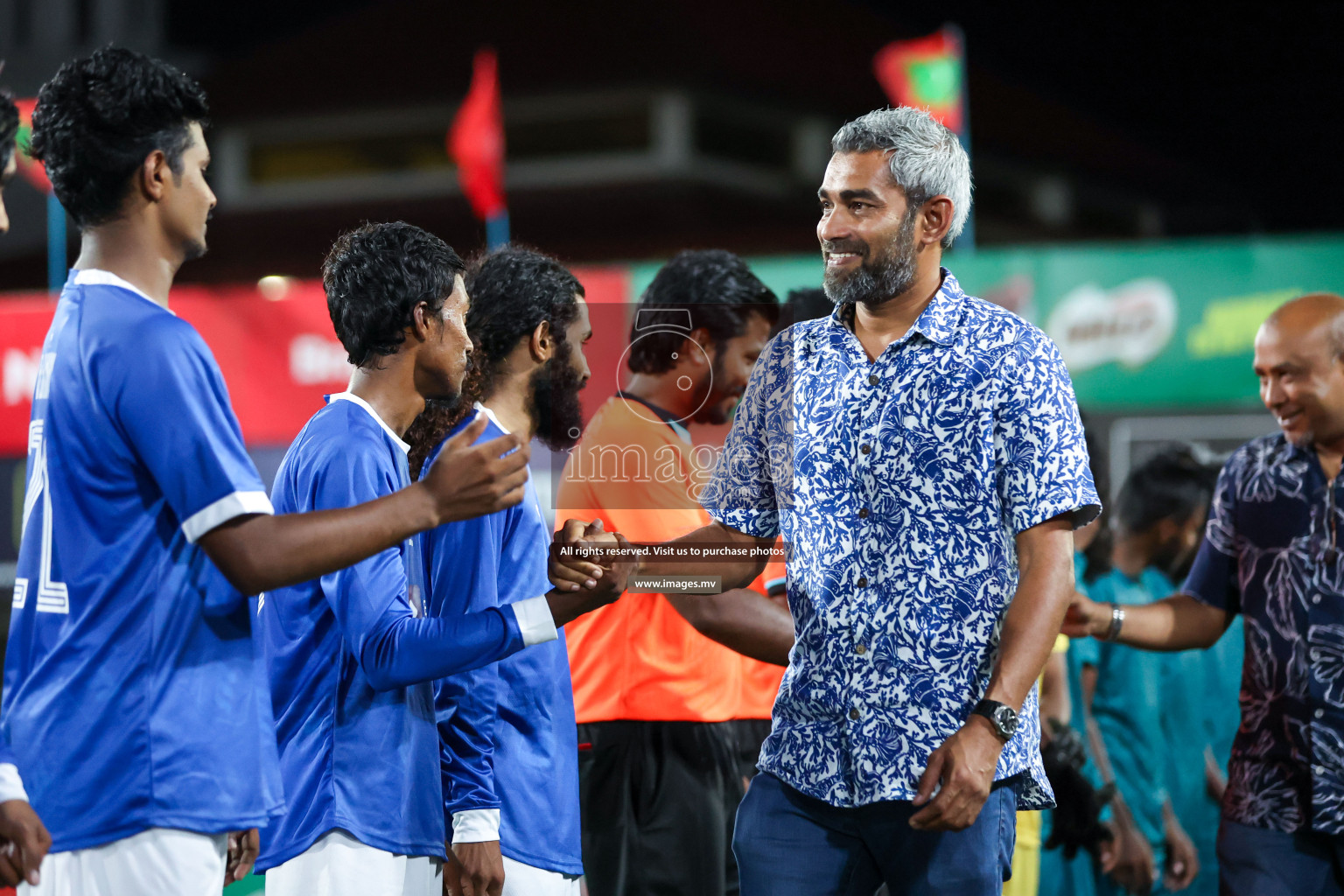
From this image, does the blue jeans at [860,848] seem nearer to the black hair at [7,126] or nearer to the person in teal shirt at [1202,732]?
the black hair at [7,126]

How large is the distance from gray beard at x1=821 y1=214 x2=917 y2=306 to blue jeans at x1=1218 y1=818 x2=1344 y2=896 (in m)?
1.72

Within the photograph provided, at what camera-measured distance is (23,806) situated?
185 centimetres

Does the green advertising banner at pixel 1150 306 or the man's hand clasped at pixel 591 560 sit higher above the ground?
the green advertising banner at pixel 1150 306

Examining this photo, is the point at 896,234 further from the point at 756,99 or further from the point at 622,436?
the point at 756,99

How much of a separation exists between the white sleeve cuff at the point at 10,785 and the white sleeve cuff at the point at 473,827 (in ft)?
2.79

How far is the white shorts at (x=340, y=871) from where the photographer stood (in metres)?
2.32

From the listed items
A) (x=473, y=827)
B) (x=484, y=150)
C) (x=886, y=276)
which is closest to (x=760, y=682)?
(x=473, y=827)

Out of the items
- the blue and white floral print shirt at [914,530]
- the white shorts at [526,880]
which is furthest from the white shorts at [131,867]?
the blue and white floral print shirt at [914,530]

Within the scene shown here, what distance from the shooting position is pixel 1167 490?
5078 millimetres

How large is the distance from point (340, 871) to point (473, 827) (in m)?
0.30

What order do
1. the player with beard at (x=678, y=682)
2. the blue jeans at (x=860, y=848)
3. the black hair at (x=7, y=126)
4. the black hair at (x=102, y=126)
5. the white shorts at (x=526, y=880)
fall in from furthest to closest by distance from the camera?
the player with beard at (x=678, y=682) → the white shorts at (x=526, y=880) → the blue jeans at (x=860, y=848) → the black hair at (x=7, y=126) → the black hair at (x=102, y=126)

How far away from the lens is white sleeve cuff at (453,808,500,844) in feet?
8.37

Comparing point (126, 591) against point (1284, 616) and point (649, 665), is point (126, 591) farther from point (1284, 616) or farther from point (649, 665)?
point (1284, 616)

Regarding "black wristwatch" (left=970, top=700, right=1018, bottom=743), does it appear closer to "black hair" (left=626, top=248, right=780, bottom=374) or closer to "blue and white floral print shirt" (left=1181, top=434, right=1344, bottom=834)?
"black hair" (left=626, top=248, right=780, bottom=374)
